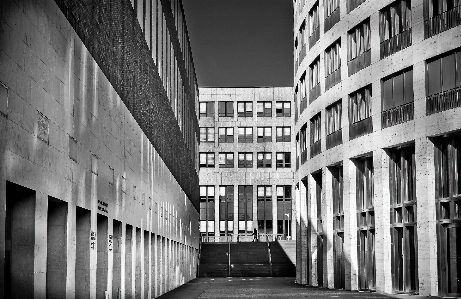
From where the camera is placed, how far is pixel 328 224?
47.8 meters

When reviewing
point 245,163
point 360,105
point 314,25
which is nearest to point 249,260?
point 245,163

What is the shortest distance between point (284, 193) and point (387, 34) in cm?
6319

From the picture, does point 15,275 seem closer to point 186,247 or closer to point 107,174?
point 107,174

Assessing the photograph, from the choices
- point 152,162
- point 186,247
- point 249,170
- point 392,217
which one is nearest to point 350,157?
point 392,217

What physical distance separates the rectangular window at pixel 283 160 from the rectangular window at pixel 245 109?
618 centimetres

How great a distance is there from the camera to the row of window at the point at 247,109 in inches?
4031

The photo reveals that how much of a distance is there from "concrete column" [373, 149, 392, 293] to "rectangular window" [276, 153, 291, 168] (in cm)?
6280

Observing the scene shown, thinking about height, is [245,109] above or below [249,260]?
above

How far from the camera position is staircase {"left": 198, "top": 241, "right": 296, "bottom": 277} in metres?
74.8

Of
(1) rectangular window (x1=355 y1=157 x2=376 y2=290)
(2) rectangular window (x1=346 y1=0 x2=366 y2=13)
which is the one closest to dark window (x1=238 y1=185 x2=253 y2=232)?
(1) rectangular window (x1=355 y1=157 x2=376 y2=290)

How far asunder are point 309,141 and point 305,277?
9.43 m

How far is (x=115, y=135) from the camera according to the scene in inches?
954

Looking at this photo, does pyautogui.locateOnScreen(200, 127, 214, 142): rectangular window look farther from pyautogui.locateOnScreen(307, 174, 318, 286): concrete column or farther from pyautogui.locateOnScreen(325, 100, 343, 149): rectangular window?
pyautogui.locateOnScreen(325, 100, 343, 149): rectangular window

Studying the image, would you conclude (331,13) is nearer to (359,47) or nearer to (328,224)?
(359,47)
